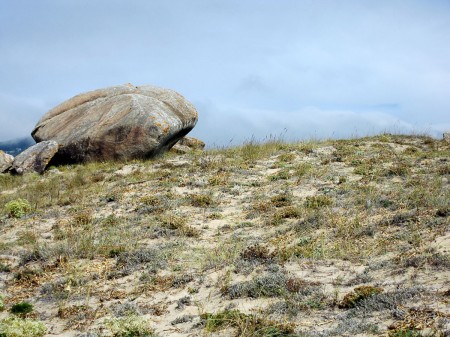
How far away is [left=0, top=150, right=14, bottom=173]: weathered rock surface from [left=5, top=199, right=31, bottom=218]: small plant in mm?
8379

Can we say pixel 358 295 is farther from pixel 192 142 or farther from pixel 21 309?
pixel 192 142

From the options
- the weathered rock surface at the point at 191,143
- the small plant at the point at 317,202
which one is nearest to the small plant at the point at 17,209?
the small plant at the point at 317,202

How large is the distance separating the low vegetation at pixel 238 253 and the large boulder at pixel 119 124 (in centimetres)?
395

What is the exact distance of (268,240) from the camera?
366 inches

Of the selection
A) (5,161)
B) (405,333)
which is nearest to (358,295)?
(405,333)

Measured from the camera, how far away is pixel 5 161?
22.1m

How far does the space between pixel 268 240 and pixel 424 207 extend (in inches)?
133

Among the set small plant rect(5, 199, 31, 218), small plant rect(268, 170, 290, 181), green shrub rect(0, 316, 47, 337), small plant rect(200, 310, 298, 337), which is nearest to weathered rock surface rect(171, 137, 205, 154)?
small plant rect(268, 170, 290, 181)

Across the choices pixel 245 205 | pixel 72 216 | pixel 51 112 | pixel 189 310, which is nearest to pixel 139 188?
pixel 72 216

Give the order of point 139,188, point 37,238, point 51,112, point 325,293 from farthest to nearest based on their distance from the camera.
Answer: point 51,112 → point 139,188 → point 37,238 → point 325,293

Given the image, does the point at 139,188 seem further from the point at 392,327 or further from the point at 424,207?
the point at 392,327

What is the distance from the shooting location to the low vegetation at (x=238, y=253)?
6.05 meters

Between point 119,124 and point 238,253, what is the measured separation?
12.7 m

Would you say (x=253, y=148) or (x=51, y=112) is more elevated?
(x=51, y=112)
